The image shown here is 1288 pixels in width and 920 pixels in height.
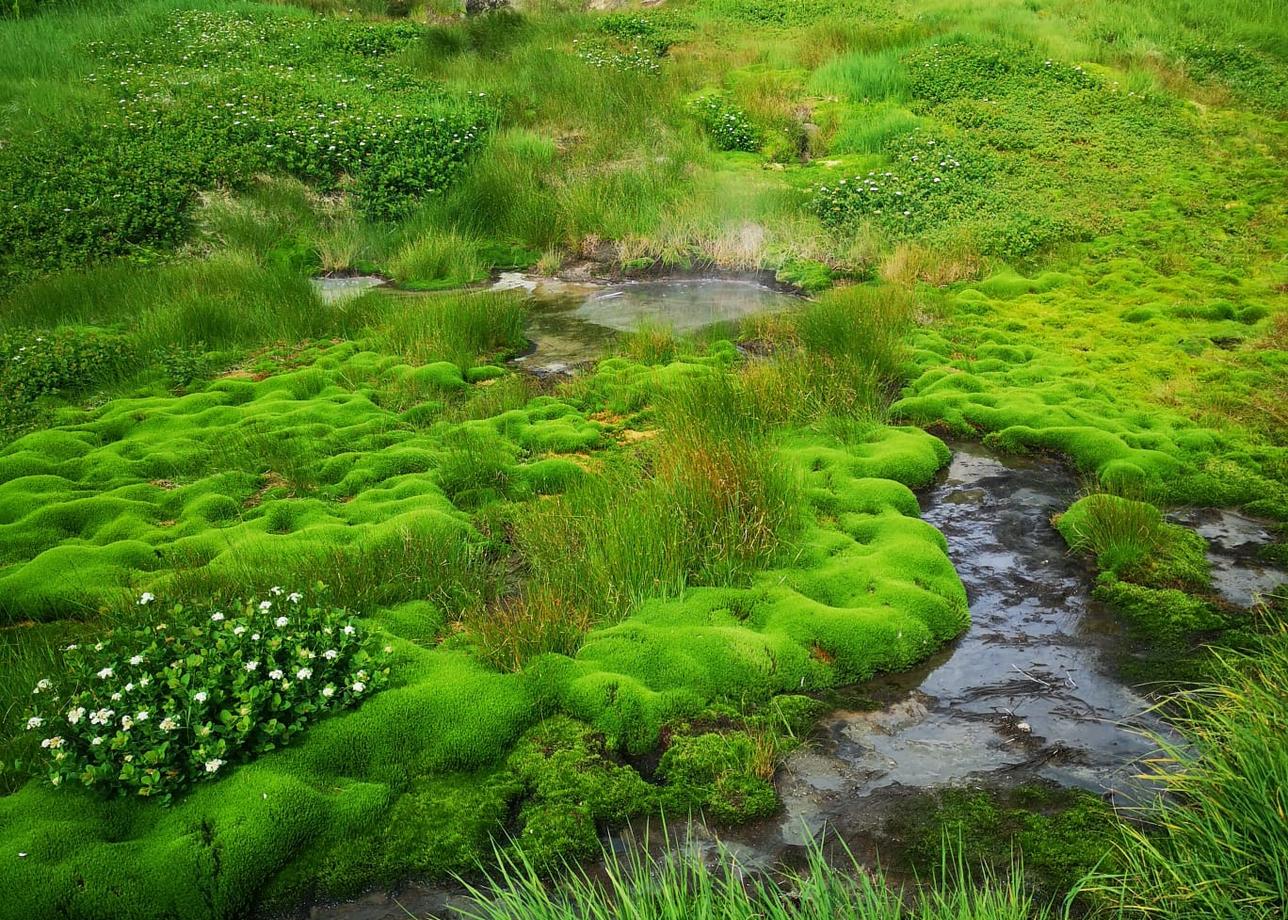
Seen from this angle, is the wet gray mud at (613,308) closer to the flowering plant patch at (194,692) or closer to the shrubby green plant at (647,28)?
the flowering plant patch at (194,692)

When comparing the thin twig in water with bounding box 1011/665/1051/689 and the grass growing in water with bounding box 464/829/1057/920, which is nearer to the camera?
the grass growing in water with bounding box 464/829/1057/920

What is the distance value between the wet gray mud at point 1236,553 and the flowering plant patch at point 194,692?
454 cm

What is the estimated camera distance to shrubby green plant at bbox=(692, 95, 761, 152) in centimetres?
1360

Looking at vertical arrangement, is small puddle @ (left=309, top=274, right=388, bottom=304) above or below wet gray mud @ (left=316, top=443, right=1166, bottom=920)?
above

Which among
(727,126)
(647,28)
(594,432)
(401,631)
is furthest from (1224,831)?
(647,28)

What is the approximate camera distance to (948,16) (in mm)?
17453

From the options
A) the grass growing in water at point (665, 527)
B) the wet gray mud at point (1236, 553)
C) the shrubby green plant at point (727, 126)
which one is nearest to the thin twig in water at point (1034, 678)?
the wet gray mud at point (1236, 553)

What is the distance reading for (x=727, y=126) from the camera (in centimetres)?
1368

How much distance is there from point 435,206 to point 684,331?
466cm

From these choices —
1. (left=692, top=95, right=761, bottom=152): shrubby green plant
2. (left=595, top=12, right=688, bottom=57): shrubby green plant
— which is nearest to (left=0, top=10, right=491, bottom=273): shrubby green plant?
(left=692, top=95, right=761, bottom=152): shrubby green plant

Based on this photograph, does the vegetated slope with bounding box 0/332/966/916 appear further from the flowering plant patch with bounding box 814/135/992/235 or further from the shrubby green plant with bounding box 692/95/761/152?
the shrubby green plant with bounding box 692/95/761/152

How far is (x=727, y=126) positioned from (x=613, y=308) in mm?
4862

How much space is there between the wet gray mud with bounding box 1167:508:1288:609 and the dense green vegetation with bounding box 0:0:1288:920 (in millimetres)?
127

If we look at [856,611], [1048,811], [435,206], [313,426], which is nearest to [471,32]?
[435,206]
